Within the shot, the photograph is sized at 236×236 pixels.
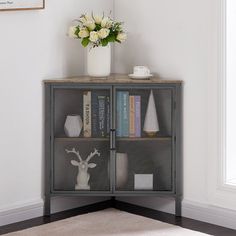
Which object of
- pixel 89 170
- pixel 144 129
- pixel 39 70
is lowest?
pixel 89 170

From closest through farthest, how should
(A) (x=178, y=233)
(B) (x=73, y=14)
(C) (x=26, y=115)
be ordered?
(A) (x=178, y=233) → (C) (x=26, y=115) → (B) (x=73, y=14)

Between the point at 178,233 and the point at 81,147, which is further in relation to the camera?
the point at 81,147

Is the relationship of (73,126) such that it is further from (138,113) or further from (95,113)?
(138,113)

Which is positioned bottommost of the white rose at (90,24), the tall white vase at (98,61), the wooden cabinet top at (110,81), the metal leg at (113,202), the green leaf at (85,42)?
the metal leg at (113,202)

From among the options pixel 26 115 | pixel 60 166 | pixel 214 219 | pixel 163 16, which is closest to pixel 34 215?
pixel 60 166

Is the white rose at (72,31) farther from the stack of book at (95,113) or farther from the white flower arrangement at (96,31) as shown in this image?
the stack of book at (95,113)

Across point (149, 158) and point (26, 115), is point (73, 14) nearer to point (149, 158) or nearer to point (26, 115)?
point (26, 115)

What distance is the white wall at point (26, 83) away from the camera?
355 centimetres

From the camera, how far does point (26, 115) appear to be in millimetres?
3664

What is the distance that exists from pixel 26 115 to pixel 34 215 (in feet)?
2.11

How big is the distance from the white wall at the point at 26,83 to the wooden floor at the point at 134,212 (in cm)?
14

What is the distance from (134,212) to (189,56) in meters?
1.09

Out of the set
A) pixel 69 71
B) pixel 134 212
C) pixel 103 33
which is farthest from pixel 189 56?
pixel 134 212

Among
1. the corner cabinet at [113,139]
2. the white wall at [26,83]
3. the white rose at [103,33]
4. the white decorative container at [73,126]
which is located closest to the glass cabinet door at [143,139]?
the corner cabinet at [113,139]
